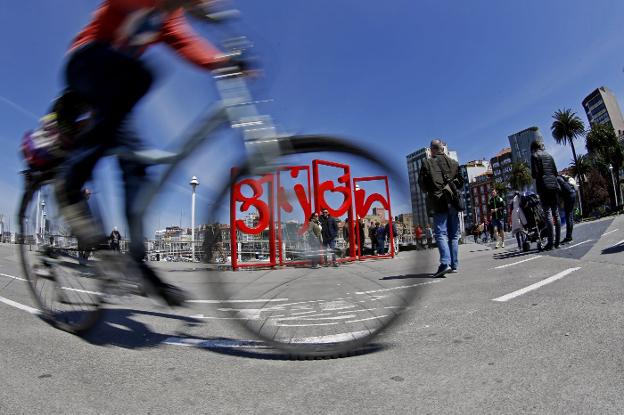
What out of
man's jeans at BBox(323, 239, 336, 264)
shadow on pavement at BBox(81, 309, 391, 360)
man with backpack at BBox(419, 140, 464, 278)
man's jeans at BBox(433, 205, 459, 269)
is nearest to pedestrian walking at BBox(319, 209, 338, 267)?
man's jeans at BBox(323, 239, 336, 264)

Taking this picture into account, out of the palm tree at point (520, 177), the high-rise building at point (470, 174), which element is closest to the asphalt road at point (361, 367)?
the palm tree at point (520, 177)

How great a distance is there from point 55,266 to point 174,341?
47.6 inches

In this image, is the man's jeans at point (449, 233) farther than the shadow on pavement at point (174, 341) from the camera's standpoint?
Yes

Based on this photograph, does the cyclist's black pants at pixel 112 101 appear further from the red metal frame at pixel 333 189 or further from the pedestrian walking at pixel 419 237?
the pedestrian walking at pixel 419 237

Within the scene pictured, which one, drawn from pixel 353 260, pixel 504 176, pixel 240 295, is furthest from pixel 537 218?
pixel 504 176

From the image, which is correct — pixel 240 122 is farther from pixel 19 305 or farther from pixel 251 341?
pixel 19 305

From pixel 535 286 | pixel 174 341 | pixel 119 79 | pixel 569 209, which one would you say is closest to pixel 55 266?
pixel 174 341

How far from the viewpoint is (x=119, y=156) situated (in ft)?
7.37

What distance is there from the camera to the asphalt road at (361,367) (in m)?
1.44

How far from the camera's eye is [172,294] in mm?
2256

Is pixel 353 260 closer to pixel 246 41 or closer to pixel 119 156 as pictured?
pixel 246 41

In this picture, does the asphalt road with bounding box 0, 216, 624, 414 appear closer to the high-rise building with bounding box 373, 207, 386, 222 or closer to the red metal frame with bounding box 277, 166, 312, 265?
the high-rise building with bounding box 373, 207, 386, 222

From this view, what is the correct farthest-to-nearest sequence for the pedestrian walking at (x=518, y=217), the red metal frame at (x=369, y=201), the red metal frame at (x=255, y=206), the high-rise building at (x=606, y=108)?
the high-rise building at (x=606, y=108) → the pedestrian walking at (x=518, y=217) → the red metal frame at (x=369, y=201) → the red metal frame at (x=255, y=206)

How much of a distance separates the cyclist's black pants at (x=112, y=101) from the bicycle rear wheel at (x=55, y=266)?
40 centimetres
